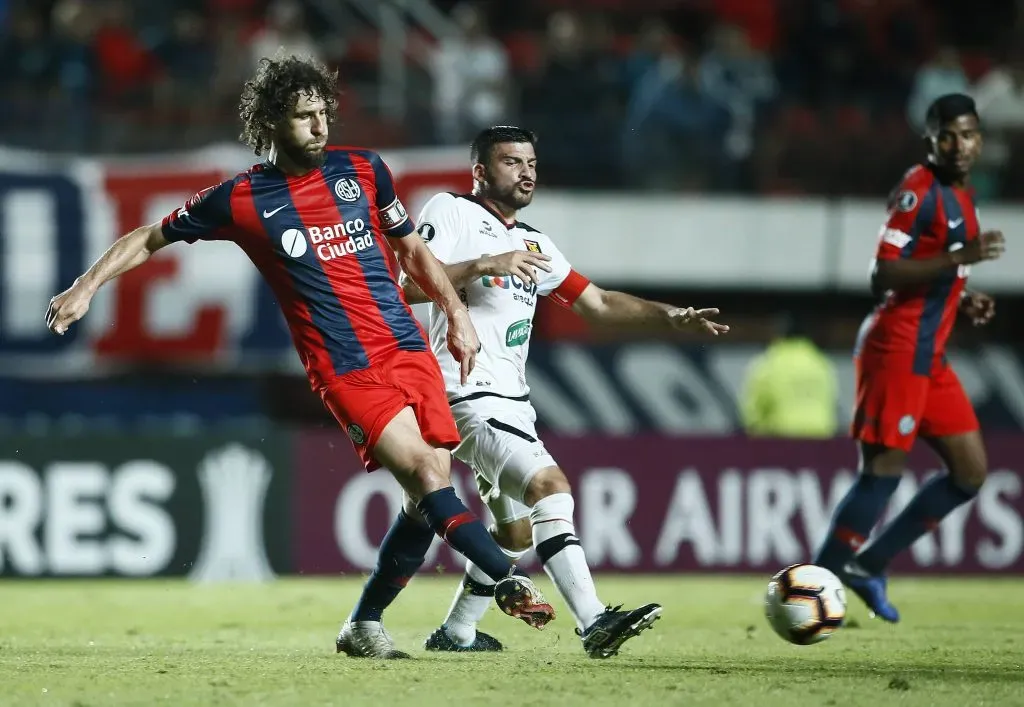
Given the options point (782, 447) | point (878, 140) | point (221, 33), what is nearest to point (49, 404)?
point (221, 33)

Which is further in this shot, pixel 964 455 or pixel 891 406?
pixel 964 455

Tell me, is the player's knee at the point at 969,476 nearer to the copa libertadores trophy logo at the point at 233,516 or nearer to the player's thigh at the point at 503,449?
the player's thigh at the point at 503,449

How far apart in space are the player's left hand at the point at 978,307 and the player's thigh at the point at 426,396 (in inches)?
130

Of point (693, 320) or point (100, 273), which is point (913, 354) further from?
point (100, 273)

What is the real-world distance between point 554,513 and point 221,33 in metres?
10.5

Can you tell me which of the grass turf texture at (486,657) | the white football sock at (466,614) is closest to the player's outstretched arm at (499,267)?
the white football sock at (466,614)

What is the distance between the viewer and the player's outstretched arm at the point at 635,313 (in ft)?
22.3

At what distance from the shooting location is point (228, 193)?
632cm

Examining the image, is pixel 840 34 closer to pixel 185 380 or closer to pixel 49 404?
pixel 185 380

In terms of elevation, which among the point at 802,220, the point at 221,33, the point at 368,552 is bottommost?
the point at 368,552

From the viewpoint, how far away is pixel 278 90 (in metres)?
6.32

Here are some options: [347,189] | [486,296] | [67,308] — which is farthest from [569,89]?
[67,308]

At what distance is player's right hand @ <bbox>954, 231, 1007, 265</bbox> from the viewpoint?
758 centimetres

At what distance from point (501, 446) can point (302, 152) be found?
4.70ft
